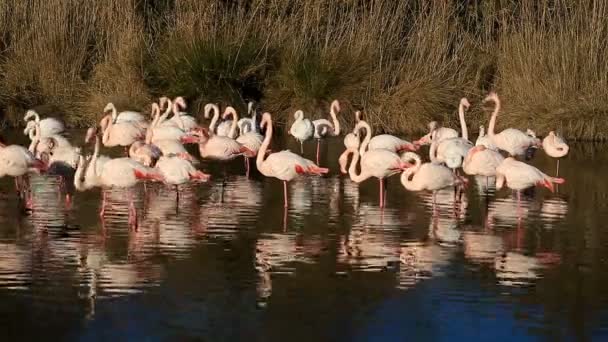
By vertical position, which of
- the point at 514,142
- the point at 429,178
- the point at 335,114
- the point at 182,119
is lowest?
the point at 429,178

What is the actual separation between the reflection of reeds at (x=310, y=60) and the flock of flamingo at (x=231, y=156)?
7.32ft

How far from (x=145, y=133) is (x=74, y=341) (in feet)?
28.9

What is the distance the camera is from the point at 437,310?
321 inches

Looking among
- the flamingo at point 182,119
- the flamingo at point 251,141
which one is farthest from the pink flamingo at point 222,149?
the flamingo at point 182,119

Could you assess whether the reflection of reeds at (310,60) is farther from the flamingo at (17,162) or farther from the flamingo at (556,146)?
the flamingo at (17,162)

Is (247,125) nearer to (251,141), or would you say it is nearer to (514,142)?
(251,141)

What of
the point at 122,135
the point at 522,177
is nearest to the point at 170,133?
the point at 122,135

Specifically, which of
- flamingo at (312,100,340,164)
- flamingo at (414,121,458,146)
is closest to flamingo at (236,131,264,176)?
flamingo at (312,100,340,164)

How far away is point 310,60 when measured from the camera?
64.2 ft

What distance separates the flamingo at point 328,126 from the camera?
57.1ft

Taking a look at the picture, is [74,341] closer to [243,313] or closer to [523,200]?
[243,313]

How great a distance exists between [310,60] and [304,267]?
10441 millimetres

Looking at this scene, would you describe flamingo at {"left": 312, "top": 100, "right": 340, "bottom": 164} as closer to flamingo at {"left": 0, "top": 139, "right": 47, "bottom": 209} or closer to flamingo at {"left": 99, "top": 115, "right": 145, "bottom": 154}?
flamingo at {"left": 99, "top": 115, "right": 145, "bottom": 154}

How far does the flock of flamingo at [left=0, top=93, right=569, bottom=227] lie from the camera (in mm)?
12141
